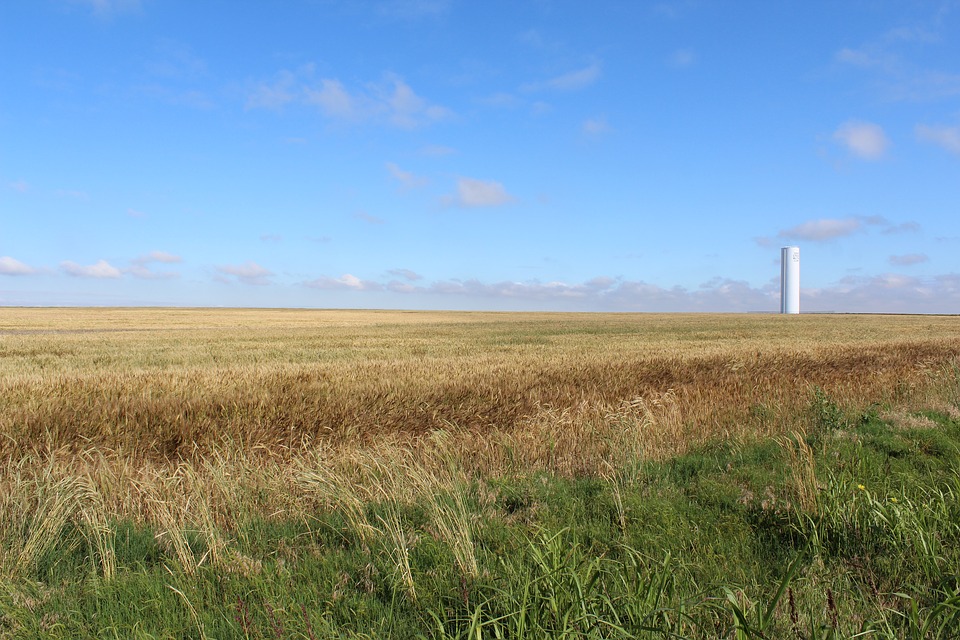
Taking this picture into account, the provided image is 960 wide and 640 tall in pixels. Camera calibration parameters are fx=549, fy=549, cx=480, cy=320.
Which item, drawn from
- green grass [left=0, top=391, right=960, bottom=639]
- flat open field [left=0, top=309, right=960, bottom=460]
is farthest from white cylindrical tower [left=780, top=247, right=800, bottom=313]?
green grass [left=0, top=391, right=960, bottom=639]

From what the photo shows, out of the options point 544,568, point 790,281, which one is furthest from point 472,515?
point 790,281

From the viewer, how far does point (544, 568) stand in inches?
116

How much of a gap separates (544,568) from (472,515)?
151 cm

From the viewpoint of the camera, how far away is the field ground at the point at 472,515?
10.00 ft

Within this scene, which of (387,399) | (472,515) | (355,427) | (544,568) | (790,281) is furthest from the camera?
(790,281)

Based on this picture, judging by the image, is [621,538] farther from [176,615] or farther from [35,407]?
[35,407]

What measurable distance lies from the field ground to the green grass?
0.02m

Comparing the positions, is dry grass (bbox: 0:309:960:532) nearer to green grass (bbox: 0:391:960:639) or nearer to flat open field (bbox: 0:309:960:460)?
flat open field (bbox: 0:309:960:460)

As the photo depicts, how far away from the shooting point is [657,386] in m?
12.2

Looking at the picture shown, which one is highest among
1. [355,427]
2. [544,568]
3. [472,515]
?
[544,568]

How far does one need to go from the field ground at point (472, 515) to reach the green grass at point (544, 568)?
0.9 inches

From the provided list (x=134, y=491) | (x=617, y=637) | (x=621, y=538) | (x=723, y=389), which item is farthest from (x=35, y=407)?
(x=723, y=389)

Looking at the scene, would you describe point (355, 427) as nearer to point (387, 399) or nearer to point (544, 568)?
point (387, 399)

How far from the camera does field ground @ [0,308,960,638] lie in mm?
3047
